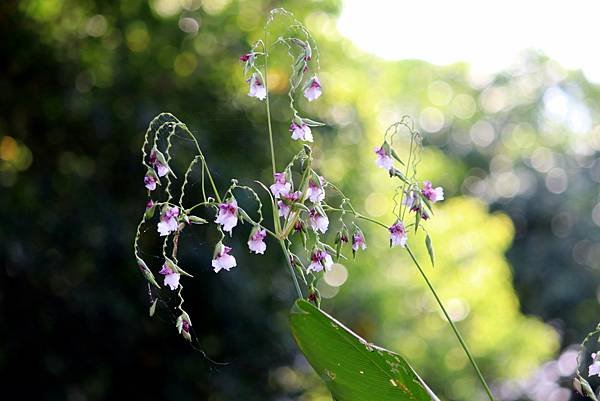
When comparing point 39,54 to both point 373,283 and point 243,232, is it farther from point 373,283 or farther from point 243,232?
point 373,283

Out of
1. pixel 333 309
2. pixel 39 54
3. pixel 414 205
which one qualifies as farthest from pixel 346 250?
pixel 414 205

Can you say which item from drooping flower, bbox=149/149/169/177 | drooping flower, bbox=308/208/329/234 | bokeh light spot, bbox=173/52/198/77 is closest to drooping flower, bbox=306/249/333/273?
drooping flower, bbox=308/208/329/234

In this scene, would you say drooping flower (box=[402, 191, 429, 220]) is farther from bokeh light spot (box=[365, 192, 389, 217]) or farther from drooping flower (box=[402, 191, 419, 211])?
bokeh light spot (box=[365, 192, 389, 217])

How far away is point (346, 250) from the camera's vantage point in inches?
166

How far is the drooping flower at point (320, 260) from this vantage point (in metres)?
0.73

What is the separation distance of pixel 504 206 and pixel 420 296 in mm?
6350

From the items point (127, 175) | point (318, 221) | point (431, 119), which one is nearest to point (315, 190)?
point (318, 221)

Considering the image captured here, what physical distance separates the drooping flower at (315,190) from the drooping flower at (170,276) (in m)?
0.12

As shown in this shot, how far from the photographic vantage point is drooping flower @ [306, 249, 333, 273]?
2.40ft

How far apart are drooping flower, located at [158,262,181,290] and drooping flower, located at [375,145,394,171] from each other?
7.5 inches

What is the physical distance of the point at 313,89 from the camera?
854 mm

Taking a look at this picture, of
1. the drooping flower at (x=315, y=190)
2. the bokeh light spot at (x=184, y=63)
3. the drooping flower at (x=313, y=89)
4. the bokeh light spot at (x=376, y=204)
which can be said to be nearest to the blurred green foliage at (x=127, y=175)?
the bokeh light spot at (x=184, y=63)

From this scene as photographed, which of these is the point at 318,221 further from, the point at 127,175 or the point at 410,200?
the point at 127,175

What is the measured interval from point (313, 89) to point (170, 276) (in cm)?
23
